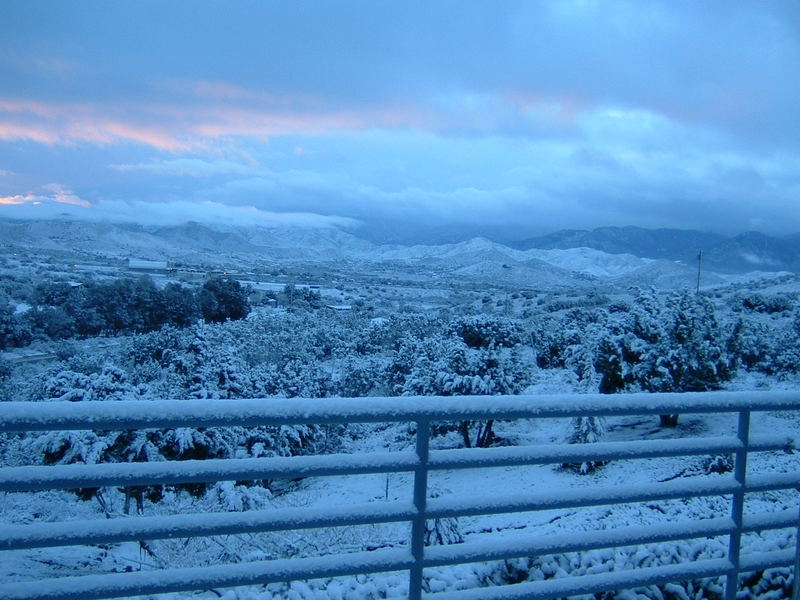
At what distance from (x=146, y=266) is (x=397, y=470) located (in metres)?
42.9

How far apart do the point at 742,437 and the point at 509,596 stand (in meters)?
1.21

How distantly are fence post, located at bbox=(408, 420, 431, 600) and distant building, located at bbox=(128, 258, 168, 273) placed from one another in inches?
1536

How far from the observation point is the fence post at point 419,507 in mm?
2256

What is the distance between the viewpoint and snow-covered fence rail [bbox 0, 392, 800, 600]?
1938mm

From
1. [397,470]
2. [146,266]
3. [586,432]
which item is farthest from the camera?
[146,266]

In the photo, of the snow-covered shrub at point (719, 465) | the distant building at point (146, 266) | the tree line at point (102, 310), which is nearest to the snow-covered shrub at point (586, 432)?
the snow-covered shrub at point (719, 465)

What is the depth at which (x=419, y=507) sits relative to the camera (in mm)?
2301

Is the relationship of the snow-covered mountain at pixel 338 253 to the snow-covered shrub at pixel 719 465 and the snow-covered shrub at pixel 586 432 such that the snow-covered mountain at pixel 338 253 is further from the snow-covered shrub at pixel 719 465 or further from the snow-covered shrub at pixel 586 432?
the snow-covered shrub at pixel 719 465

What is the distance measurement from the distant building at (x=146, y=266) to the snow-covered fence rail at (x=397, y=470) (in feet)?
128

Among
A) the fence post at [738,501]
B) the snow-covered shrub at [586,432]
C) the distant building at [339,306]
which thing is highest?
the fence post at [738,501]

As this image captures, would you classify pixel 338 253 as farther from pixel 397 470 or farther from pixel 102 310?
pixel 397 470

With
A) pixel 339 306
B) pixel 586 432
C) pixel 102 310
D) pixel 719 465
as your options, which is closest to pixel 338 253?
pixel 339 306

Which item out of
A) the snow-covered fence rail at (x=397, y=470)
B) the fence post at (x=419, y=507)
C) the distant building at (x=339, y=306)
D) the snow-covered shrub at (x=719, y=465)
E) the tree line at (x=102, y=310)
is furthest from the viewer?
the distant building at (x=339, y=306)

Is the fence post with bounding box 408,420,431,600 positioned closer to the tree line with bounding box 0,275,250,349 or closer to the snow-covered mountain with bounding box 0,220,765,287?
the tree line with bounding box 0,275,250,349
